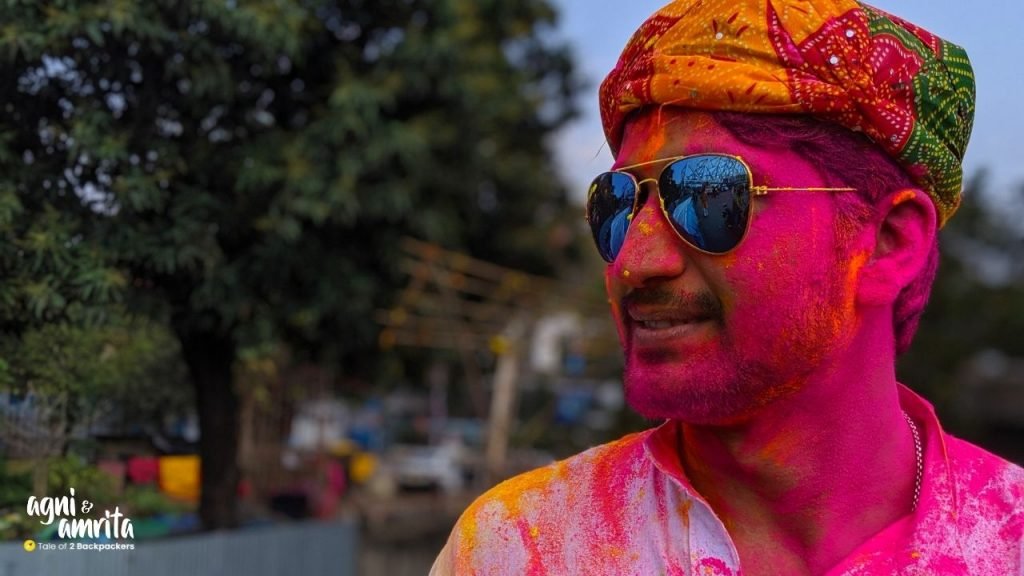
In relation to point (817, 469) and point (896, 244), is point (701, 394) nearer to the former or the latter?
point (817, 469)

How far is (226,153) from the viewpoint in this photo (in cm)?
337

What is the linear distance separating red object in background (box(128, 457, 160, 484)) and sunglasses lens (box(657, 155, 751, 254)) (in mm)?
1893

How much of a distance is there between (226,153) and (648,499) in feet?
Answer: 6.51

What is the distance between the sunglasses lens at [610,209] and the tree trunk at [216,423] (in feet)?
6.27

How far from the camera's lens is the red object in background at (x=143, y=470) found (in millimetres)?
3002

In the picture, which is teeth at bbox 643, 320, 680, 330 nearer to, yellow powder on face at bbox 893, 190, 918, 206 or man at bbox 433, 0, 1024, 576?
man at bbox 433, 0, 1024, 576

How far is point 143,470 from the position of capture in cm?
311

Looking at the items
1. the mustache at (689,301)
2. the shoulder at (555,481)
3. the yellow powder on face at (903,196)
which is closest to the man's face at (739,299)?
the mustache at (689,301)

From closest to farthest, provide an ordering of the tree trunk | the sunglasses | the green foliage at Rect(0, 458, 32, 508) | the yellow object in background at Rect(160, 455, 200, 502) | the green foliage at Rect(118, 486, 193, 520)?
the sunglasses
the green foliage at Rect(0, 458, 32, 508)
the green foliage at Rect(118, 486, 193, 520)
the yellow object in background at Rect(160, 455, 200, 502)
the tree trunk

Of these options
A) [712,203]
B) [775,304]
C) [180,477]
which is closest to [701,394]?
[775,304]

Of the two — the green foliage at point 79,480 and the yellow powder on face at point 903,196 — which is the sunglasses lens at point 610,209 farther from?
the green foliage at point 79,480

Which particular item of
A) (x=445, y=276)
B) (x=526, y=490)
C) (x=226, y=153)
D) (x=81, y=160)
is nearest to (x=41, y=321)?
(x=81, y=160)

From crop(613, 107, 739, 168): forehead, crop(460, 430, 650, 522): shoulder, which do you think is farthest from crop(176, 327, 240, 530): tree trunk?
crop(613, 107, 739, 168): forehead

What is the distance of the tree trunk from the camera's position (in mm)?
3535
